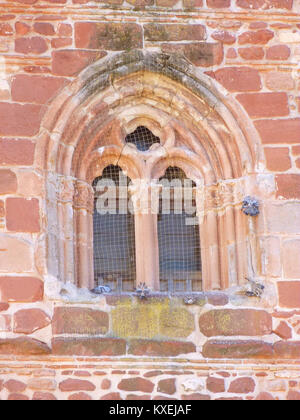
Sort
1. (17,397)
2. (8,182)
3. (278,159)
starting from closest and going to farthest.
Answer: (17,397), (8,182), (278,159)

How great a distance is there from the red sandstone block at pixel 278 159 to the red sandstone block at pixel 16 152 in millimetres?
2086

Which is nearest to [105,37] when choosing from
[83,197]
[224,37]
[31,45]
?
[31,45]

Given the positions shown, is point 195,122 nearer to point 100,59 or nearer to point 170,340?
point 100,59

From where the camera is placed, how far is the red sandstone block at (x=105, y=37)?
1147 centimetres

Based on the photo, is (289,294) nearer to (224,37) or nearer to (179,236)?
(179,236)

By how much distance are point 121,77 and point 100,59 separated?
251mm

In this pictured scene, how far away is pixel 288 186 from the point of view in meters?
11.2

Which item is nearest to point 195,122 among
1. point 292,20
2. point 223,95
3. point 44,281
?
point 223,95

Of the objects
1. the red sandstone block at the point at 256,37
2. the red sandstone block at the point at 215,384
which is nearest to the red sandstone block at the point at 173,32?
the red sandstone block at the point at 256,37

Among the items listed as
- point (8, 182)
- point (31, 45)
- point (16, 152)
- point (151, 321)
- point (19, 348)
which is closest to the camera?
point (19, 348)

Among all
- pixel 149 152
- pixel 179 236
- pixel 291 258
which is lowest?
pixel 291 258

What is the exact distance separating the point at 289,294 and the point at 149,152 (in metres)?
1.83

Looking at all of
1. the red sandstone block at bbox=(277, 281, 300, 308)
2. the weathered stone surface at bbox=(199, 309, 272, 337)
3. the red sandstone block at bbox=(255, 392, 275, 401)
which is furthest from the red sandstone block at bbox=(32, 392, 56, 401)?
the red sandstone block at bbox=(277, 281, 300, 308)

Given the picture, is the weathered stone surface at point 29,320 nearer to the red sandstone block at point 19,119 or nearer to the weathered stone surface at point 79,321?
the weathered stone surface at point 79,321
